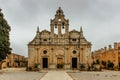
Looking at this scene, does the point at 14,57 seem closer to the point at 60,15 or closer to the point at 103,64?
the point at 103,64

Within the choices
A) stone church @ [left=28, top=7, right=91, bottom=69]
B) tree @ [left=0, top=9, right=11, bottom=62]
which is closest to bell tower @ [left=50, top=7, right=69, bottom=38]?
stone church @ [left=28, top=7, right=91, bottom=69]

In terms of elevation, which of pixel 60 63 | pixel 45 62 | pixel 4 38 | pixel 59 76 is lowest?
pixel 59 76

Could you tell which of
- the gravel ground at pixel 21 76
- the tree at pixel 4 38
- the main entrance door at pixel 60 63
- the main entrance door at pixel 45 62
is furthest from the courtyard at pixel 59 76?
the main entrance door at pixel 45 62

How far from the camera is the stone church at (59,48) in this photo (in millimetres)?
65625

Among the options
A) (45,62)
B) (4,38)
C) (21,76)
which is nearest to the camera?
(21,76)

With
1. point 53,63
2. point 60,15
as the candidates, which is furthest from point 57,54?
point 60,15

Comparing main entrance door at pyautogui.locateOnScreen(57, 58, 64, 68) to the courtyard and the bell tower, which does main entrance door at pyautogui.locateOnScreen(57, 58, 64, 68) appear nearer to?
the bell tower

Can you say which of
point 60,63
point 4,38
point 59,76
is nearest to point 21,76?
point 59,76

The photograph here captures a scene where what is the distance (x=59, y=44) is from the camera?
6662 centimetres

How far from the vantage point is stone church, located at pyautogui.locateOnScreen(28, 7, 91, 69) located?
65.6m

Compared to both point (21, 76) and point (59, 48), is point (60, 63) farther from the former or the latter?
point (21, 76)

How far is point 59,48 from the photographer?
Answer: 6638 centimetres

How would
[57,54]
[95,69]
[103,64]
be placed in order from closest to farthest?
[95,69], [57,54], [103,64]

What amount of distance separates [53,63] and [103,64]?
23273 millimetres
